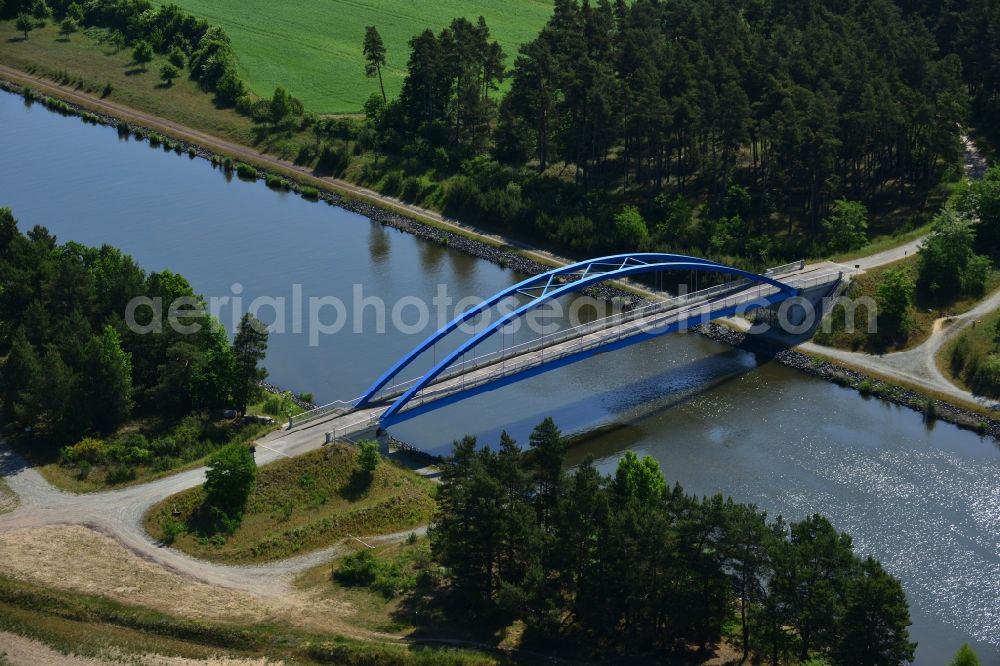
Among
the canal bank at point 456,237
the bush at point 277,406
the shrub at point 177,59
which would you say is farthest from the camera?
the shrub at point 177,59

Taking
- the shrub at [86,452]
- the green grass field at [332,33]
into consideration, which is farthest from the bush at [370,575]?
the green grass field at [332,33]

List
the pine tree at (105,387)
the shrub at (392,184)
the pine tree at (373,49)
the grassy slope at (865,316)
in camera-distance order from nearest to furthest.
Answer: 1. the pine tree at (105,387)
2. the grassy slope at (865,316)
3. the shrub at (392,184)
4. the pine tree at (373,49)

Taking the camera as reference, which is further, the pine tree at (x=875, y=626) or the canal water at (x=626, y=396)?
the canal water at (x=626, y=396)

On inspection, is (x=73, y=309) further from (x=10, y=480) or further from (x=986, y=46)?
(x=986, y=46)

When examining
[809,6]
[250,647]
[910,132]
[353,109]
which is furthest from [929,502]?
[353,109]

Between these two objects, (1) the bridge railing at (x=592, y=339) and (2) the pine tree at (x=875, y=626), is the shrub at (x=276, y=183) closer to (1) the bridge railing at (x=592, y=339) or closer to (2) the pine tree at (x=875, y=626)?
(1) the bridge railing at (x=592, y=339)

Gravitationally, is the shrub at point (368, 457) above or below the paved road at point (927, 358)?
below

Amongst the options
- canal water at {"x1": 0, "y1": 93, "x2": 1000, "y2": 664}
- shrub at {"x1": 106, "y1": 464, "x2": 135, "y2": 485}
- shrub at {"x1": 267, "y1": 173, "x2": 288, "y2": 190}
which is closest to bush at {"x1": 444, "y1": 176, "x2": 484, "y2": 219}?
canal water at {"x1": 0, "y1": 93, "x2": 1000, "y2": 664}
